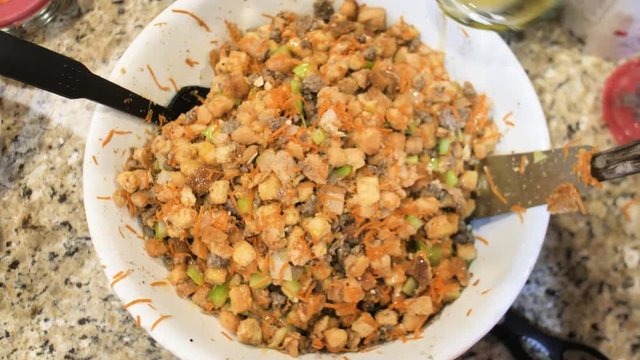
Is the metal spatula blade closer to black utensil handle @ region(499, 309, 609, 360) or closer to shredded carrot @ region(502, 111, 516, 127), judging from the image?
shredded carrot @ region(502, 111, 516, 127)


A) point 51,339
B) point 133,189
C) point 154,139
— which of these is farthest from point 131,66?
point 51,339

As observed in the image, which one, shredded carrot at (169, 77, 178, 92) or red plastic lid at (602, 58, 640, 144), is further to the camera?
red plastic lid at (602, 58, 640, 144)

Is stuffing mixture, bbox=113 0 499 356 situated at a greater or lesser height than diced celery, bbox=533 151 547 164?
lesser

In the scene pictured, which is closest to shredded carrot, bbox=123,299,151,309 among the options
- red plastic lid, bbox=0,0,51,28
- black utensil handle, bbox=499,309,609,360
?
black utensil handle, bbox=499,309,609,360

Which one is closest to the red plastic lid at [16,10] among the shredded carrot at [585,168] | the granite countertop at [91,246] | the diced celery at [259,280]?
the granite countertop at [91,246]

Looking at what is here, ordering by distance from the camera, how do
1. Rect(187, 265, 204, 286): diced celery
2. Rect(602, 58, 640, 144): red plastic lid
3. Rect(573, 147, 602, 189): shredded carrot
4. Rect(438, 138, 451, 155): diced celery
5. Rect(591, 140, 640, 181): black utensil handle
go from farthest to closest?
Rect(602, 58, 640, 144): red plastic lid
Rect(438, 138, 451, 155): diced celery
Rect(187, 265, 204, 286): diced celery
Rect(573, 147, 602, 189): shredded carrot
Rect(591, 140, 640, 181): black utensil handle

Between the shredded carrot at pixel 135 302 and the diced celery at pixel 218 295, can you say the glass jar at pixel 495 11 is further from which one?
the shredded carrot at pixel 135 302

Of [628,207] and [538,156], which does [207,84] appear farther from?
[628,207]
